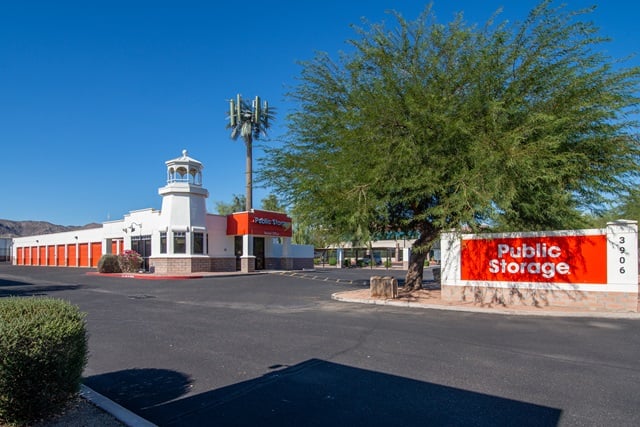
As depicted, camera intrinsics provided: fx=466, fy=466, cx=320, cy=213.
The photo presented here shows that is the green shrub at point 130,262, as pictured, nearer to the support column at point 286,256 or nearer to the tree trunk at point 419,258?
the support column at point 286,256

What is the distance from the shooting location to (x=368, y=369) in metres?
6.86

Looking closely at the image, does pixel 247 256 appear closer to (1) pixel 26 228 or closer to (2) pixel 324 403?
(2) pixel 324 403

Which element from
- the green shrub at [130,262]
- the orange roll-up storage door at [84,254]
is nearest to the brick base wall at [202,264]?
the green shrub at [130,262]

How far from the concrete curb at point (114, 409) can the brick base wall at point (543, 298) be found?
455 inches

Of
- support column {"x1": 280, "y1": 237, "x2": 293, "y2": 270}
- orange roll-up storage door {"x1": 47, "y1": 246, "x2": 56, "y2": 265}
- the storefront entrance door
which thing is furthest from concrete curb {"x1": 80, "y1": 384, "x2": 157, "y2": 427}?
orange roll-up storage door {"x1": 47, "y1": 246, "x2": 56, "y2": 265}

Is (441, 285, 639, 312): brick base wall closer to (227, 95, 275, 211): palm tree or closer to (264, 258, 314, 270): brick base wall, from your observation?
(264, 258, 314, 270): brick base wall

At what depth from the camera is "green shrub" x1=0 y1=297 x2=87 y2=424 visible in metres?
4.30

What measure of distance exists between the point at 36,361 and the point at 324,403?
3.02 metres

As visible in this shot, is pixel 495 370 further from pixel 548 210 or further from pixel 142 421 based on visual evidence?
pixel 548 210

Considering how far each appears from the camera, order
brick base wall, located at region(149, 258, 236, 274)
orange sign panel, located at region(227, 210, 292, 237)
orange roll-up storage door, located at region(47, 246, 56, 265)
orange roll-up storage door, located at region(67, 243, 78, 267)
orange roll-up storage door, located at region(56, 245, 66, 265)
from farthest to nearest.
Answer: orange roll-up storage door, located at region(47, 246, 56, 265) → orange roll-up storage door, located at region(56, 245, 66, 265) → orange roll-up storage door, located at region(67, 243, 78, 267) → orange sign panel, located at region(227, 210, 292, 237) → brick base wall, located at region(149, 258, 236, 274)

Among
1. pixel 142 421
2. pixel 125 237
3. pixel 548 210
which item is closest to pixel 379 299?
pixel 548 210

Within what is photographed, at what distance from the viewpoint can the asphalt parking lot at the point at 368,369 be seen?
16.8 feet

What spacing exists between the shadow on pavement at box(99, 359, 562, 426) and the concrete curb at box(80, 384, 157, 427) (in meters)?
0.24

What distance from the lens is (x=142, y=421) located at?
4.77 meters
